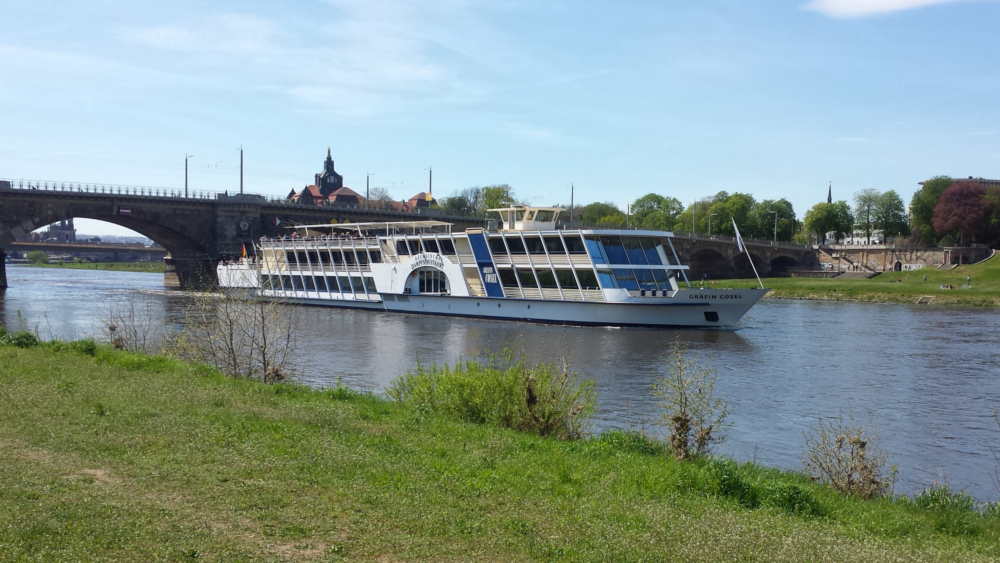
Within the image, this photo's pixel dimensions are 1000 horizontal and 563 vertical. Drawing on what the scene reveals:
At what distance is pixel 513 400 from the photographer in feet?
46.1

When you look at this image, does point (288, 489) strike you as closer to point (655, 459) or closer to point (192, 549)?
point (192, 549)

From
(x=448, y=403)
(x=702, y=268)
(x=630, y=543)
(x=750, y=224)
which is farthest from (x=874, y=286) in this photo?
(x=630, y=543)

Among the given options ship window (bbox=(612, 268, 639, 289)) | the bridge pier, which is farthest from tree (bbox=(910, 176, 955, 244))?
the bridge pier

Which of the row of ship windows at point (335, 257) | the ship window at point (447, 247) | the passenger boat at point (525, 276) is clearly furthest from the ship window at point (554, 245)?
the row of ship windows at point (335, 257)

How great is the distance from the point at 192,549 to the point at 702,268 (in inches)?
3533

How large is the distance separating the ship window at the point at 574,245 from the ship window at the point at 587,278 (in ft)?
3.21

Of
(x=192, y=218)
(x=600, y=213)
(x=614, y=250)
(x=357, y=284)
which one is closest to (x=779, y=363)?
(x=614, y=250)

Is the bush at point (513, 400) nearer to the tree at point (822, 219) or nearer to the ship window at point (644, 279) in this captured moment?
the ship window at point (644, 279)

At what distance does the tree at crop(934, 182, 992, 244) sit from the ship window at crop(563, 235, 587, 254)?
244 ft

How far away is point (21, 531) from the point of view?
685 cm

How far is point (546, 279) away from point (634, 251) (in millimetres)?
4901

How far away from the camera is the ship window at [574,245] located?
1567 inches

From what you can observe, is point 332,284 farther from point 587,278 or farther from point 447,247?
point 587,278

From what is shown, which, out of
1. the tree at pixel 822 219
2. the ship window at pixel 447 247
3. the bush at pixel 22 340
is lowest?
the bush at pixel 22 340
